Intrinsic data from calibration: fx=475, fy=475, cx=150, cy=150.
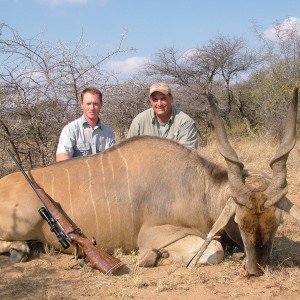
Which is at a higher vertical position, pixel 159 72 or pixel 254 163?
pixel 159 72

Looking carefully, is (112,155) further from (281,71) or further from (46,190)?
(281,71)

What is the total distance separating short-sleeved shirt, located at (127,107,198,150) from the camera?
415cm

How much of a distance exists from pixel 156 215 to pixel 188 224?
215mm

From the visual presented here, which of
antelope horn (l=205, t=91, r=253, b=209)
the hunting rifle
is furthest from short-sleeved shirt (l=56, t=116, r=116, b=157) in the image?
antelope horn (l=205, t=91, r=253, b=209)

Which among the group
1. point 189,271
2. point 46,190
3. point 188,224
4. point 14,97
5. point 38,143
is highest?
point 14,97

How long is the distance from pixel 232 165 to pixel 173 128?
1548mm

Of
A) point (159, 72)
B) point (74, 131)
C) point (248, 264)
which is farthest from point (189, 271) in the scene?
point (159, 72)

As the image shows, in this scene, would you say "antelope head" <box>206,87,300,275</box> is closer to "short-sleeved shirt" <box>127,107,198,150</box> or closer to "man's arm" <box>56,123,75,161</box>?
"short-sleeved shirt" <box>127,107,198,150</box>

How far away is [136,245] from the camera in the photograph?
318 cm

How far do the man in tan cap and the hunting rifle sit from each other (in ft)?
4.37

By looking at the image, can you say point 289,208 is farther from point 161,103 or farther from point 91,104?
point 91,104

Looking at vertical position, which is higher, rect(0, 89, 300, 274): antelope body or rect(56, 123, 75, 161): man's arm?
rect(56, 123, 75, 161): man's arm

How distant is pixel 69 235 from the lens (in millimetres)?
2938

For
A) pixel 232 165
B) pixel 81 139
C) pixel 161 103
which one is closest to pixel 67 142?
pixel 81 139
